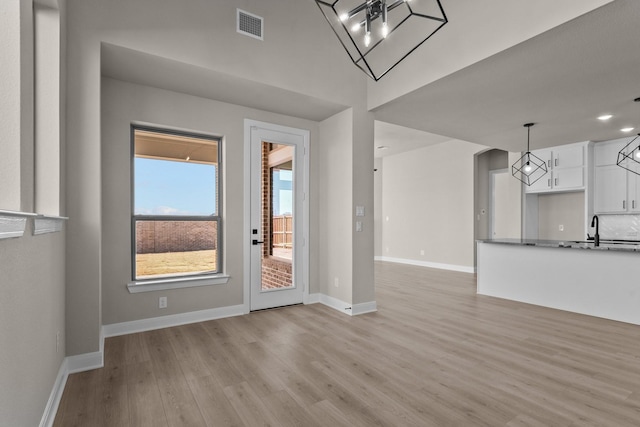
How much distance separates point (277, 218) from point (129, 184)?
179 centimetres

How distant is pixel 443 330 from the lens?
3.62m

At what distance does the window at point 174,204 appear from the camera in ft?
12.2

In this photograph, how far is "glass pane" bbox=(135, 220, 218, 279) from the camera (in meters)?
3.72

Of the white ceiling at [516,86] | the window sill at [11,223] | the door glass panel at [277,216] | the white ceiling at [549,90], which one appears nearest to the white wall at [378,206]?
the white ceiling at [549,90]

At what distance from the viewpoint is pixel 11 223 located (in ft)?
3.86

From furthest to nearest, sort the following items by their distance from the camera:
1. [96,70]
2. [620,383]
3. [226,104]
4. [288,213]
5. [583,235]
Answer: [583,235]
[288,213]
[226,104]
[96,70]
[620,383]

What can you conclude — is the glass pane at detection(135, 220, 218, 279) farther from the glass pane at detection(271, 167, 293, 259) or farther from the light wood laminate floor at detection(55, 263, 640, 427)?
the glass pane at detection(271, 167, 293, 259)

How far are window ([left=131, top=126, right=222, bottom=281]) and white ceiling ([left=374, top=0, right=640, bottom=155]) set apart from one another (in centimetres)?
237

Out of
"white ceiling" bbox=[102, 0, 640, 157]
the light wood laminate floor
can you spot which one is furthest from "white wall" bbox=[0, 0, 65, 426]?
"white ceiling" bbox=[102, 0, 640, 157]

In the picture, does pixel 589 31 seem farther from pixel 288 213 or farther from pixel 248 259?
pixel 248 259

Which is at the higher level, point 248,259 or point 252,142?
point 252,142

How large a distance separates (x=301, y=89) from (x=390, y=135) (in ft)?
13.5

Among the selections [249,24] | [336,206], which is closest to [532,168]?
[336,206]

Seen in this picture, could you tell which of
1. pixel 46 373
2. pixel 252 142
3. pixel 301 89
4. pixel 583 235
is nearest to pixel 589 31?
pixel 301 89
